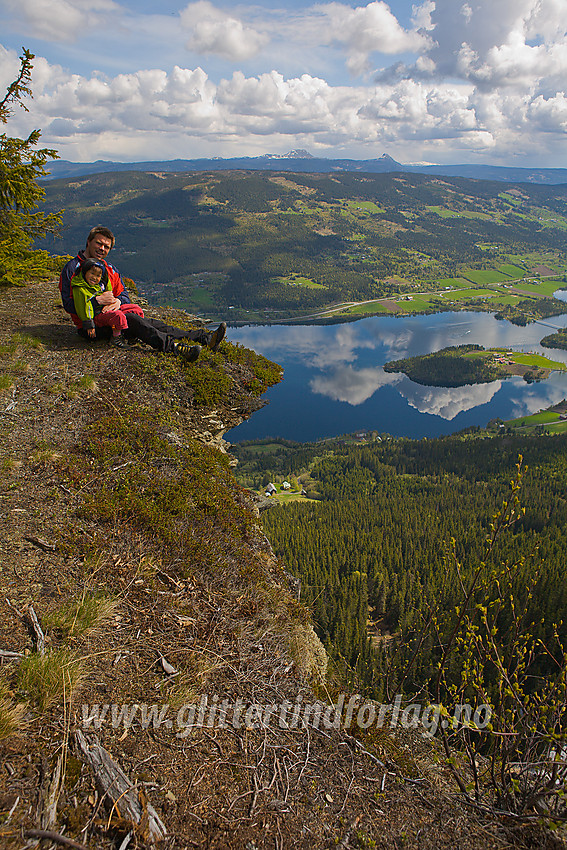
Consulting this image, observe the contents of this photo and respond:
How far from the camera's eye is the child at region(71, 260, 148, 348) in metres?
8.80

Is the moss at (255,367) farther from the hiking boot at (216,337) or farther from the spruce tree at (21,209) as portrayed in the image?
the spruce tree at (21,209)

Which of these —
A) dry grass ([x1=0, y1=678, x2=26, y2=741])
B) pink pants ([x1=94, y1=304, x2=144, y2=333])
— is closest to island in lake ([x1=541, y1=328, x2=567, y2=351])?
pink pants ([x1=94, y1=304, x2=144, y2=333])

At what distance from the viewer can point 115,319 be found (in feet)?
31.4

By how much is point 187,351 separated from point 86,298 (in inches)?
90.0

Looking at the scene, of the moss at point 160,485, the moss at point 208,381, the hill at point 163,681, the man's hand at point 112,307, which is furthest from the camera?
the man's hand at point 112,307

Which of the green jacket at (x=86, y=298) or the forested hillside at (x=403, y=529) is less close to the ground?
the green jacket at (x=86, y=298)

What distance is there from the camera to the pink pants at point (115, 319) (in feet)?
31.4

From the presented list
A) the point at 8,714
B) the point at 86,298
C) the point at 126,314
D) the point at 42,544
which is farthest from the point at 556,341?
the point at 8,714

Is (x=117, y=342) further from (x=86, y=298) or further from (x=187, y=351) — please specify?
(x=187, y=351)

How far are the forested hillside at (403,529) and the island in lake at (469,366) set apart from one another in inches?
1829

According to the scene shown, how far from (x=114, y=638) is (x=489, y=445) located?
125 metres

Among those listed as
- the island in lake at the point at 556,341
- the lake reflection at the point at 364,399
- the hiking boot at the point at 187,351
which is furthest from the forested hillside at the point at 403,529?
the island in lake at the point at 556,341

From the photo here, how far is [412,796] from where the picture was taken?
4.00 meters

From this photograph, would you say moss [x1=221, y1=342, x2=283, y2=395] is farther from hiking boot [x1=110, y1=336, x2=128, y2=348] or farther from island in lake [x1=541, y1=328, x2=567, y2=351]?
island in lake [x1=541, y1=328, x2=567, y2=351]
